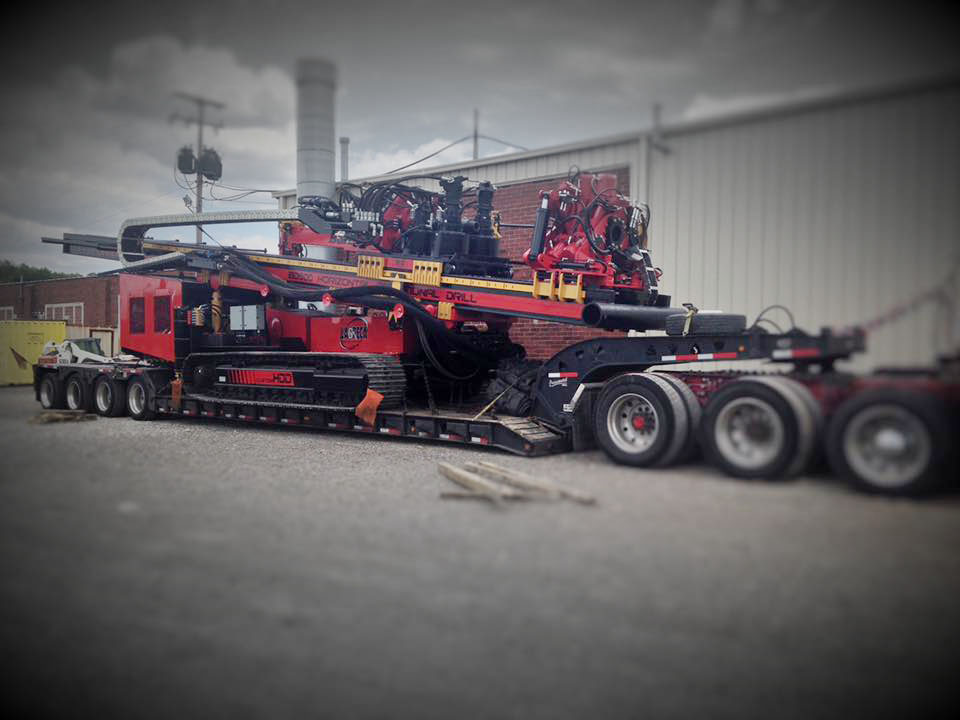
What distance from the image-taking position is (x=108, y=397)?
12.9 metres

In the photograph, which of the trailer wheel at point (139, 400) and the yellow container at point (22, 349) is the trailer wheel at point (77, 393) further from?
the yellow container at point (22, 349)

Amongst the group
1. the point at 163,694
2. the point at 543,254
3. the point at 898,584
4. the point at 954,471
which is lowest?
the point at 163,694

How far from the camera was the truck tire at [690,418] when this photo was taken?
6.60 meters

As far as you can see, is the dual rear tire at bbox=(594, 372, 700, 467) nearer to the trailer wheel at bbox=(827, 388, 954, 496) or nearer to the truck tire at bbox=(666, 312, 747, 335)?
the truck tire at bbox=(666, 312, 747, 335)

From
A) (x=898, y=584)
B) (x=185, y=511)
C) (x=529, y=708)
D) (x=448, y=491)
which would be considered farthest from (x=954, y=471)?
(x=185, y=511)

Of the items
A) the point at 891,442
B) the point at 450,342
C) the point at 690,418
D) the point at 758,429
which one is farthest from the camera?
the point at 450,342

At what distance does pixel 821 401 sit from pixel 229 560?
4316 millimetres

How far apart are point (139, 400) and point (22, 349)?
387 inches

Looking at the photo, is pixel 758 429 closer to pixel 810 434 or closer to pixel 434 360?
pixel 810 434

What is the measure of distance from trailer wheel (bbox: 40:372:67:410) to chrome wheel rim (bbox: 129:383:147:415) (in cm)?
222

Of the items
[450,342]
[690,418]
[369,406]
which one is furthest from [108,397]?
[690,418]

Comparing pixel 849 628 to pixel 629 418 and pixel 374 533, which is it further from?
pixel 629 418

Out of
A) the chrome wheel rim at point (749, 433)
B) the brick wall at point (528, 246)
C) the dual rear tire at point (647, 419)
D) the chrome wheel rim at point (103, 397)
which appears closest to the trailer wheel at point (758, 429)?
the chrome wheel rim at point (749, 433)

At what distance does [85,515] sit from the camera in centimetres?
488
